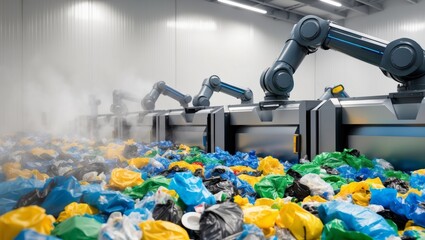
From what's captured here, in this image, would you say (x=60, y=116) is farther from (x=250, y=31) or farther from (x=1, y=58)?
(x=250, y=31)

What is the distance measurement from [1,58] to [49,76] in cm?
183

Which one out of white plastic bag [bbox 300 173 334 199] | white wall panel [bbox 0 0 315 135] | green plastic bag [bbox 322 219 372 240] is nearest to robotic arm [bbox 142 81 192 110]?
white wall panel [bbox 0 0 315 135]

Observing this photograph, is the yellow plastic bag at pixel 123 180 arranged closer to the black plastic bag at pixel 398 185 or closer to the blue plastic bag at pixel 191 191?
the blue plastic bag at pixel 191 191

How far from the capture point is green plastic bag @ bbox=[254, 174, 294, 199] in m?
2.41

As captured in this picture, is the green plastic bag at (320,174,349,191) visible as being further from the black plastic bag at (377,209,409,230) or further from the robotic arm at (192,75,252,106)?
the robotic arm at (192,75,252,106)

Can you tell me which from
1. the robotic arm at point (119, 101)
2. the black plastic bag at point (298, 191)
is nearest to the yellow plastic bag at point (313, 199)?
the black plastic bag at point (298, 191)

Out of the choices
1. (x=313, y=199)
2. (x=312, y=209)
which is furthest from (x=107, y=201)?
(x=313, y=199)

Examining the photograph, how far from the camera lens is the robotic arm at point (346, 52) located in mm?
3242

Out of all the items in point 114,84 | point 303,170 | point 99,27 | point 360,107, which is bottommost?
point 303,170

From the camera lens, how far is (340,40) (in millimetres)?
3734

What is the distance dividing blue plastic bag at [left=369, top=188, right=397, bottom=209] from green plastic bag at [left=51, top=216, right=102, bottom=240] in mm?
1554

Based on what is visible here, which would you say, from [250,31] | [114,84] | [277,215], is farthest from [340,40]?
[250,31]

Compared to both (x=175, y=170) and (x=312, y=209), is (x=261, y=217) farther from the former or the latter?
(x=175, y=170)

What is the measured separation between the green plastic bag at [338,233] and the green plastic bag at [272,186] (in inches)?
31.3
